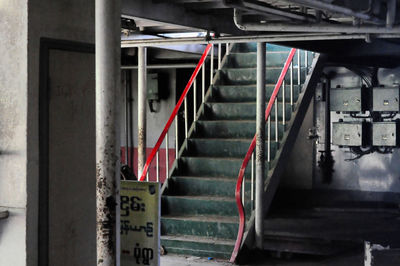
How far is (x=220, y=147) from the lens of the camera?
425 inches

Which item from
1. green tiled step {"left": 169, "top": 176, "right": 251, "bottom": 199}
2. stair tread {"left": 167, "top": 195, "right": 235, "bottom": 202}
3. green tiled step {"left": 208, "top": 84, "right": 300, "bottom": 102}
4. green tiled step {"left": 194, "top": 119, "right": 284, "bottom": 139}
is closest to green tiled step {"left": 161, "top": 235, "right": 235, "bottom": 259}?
stair tread {"left": 167, "top": 195, "right": 235, "bottom": 202}

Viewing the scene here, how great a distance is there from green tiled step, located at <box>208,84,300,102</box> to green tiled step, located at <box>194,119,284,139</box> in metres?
0.56

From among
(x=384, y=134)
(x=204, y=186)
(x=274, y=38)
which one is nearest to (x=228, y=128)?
(x=204, y=186)

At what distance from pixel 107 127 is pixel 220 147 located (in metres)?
6.02

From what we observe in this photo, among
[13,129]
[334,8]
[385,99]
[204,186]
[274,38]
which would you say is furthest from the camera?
[385,99]

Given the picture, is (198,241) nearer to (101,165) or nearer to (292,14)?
(292,14)

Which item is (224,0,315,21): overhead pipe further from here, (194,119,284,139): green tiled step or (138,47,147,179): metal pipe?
(194,119,284,139): green tiled step

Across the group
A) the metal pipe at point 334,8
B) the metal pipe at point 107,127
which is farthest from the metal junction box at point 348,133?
the metal pipe at point 107,127

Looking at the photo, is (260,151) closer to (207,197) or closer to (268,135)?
(268,135)

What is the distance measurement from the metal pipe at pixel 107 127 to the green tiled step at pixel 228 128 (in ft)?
19.4

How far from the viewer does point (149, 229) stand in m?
5.53

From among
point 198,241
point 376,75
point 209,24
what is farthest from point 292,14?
point 376,75

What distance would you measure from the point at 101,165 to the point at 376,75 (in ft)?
31.2

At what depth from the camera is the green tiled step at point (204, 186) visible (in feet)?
33.4
